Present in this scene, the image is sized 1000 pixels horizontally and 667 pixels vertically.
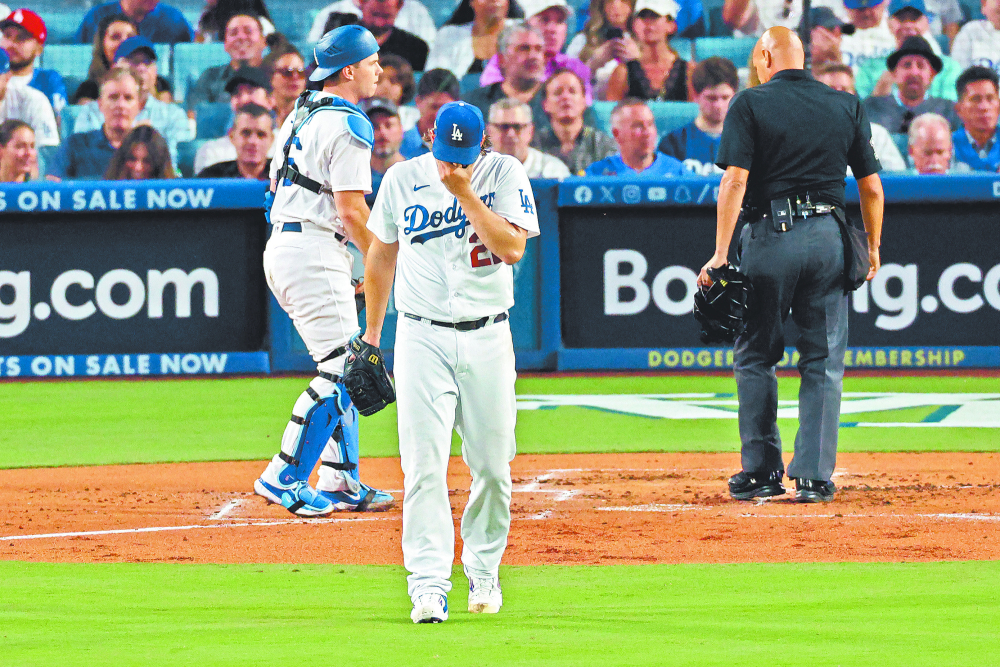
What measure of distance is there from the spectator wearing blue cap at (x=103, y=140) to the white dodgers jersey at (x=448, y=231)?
381 inches

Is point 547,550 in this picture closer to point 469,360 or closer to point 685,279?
point 469,360

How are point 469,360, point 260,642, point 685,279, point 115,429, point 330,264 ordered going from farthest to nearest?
1. point 685,279
2. point 115,429
3. point 330,264
4. point 469,360
5. point 260,642

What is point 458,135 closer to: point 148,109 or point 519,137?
point 519,137

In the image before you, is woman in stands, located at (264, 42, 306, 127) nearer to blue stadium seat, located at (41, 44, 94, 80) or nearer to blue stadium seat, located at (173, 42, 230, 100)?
blue stadium seat, located at (173, 42, 230, 100)

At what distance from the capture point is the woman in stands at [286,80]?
13.8 metres

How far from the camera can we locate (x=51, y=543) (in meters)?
5.64

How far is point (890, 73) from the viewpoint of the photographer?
14258 millimetres

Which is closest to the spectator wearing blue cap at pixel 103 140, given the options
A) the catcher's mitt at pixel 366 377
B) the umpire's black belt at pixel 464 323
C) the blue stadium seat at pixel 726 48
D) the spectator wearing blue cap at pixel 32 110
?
the spectator wearing blue cap at pixel 32 110

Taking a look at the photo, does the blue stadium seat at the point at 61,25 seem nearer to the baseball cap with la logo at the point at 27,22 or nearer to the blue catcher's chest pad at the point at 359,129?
the baseball cap with la logo at the point at 27,22

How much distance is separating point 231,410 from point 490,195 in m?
6.52

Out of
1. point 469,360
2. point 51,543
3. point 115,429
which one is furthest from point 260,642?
point 115,429

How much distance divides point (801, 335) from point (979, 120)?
26.8 ft

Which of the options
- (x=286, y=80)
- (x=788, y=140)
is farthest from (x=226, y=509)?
(x=286, y=80)

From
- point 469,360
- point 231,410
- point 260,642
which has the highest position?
point 469,360
